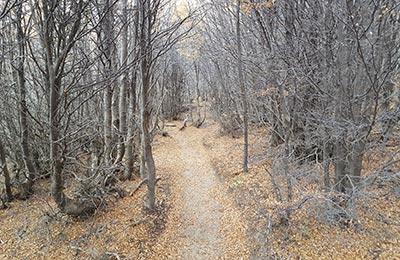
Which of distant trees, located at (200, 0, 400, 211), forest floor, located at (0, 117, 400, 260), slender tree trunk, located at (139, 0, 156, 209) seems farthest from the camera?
slender tree trunk, located at (139, 0, 156, 209)

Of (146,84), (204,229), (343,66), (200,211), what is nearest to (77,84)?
(146,84)

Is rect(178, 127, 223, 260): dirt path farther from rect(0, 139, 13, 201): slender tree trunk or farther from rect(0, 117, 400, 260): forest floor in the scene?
rect(0, 139, 13, 201): slender tree trunk

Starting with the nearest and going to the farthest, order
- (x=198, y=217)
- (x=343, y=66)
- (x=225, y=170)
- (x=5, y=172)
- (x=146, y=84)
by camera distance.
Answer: (x=343, y=66), (x=146, y=84), (x=198, y=217), (x=5, y=172), (x=225, y=170)

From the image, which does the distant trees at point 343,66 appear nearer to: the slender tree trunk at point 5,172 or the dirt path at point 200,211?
the dirt path at point 200,211

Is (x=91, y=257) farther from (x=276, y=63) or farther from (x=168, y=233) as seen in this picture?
(x=276, y=63)

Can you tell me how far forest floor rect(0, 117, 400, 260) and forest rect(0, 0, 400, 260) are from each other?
0.03 metres

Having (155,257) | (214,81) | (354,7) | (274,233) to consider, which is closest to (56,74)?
(155,257)

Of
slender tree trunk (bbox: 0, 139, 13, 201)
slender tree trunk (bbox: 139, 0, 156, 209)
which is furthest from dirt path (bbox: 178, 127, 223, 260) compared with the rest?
slender tree trunk (bbox: 0, 139, 13, 201)

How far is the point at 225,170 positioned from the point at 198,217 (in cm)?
306

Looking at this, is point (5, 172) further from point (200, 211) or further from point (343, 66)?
point (343, 66)

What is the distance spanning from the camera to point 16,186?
25.9ft

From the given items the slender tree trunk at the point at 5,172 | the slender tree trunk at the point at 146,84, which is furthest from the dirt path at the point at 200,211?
the slender tree trunk at the point at 5,172

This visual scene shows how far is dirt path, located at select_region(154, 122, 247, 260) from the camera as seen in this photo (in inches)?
220

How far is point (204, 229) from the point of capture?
6387 millimetres
